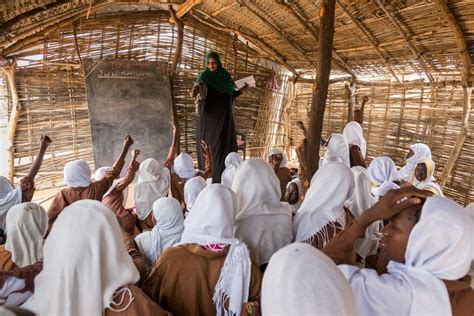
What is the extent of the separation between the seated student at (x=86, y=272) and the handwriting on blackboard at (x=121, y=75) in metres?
4.66

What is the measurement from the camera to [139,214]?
315 centimetres

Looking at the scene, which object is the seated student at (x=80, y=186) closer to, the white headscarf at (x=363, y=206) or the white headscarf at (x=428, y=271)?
the white headscarf at (x=363, y=206)

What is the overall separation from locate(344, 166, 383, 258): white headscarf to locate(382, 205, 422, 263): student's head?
0.99m

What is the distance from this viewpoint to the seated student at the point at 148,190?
313 cm

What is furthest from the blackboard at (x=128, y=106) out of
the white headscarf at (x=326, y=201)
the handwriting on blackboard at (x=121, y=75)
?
the white headscarf at (x=326, y=201)

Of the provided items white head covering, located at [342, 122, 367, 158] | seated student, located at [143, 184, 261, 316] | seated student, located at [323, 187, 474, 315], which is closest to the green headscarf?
white head covering, located at [342, 122, 367, 158]

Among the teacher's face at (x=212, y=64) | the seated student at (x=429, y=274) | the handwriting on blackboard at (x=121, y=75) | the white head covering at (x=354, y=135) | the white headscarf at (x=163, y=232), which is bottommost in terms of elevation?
the white headscarf at (x=163, y=232)

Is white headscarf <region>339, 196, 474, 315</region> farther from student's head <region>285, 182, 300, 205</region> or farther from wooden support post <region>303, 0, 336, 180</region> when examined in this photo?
wooden support post <region>303, 0, 336, 180</region>

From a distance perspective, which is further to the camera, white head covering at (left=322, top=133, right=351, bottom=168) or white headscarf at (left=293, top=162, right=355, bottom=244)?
white head covering at (left=322, top=133, right=351, bottom=168)

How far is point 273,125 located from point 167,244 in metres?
5.58

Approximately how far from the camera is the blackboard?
5.64 metres

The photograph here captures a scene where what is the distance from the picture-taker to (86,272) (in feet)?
4.24

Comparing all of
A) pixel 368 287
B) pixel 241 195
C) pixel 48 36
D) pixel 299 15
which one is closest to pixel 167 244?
pixel 241 195

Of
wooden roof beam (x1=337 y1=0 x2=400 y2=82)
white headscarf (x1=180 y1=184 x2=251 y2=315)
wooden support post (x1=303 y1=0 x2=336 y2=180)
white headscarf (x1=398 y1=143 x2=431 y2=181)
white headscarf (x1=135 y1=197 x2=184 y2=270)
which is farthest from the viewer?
wooden roof beam (x1=337 y1=0 x2=400 y2=82)
